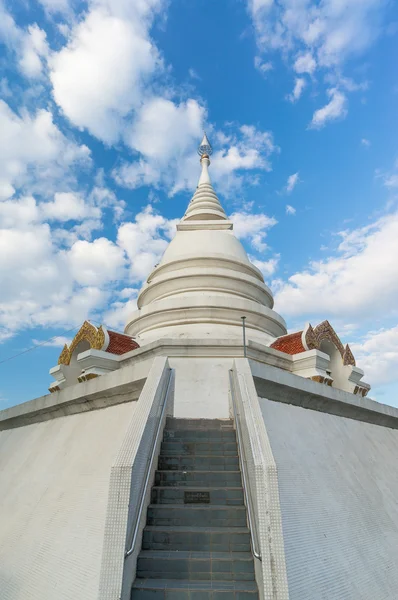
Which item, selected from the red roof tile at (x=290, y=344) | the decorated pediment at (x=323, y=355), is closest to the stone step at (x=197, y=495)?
the decorated pediment at (x=323, y=355)

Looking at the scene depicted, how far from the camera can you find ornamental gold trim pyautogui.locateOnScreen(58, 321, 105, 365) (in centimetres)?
1274

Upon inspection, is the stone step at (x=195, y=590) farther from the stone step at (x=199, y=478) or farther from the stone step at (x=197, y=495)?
the stone step at (x=199, y=478)

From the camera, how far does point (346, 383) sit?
1402cm

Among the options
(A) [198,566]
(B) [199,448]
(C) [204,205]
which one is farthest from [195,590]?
(C) [204,205]

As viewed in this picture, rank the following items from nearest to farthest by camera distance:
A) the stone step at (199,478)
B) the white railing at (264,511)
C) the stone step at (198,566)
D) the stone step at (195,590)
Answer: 1. the white railing at (264,511)
2. the stone step at (195,590)
3. the stone step at (198,566)
4. the stone step at (199,478)

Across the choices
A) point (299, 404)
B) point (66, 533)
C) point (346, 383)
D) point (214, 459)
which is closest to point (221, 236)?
point (346, 383)

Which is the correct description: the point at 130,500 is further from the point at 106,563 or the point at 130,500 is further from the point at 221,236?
the point at 221,236

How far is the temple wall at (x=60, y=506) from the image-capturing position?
5.05 metres

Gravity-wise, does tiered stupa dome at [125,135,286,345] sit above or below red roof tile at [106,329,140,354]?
above

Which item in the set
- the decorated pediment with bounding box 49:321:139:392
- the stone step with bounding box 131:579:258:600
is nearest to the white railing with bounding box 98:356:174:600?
the stone step with bounding box 131:579:258:600

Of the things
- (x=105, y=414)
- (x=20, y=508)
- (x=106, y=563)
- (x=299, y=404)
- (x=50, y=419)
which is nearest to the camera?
(x=106, y=563)

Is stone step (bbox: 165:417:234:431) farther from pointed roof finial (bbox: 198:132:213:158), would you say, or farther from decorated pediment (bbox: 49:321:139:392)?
pointed roof finial (bbox: 198:132:213:158)

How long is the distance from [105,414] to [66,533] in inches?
90.3

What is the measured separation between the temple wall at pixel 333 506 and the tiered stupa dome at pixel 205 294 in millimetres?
4378
